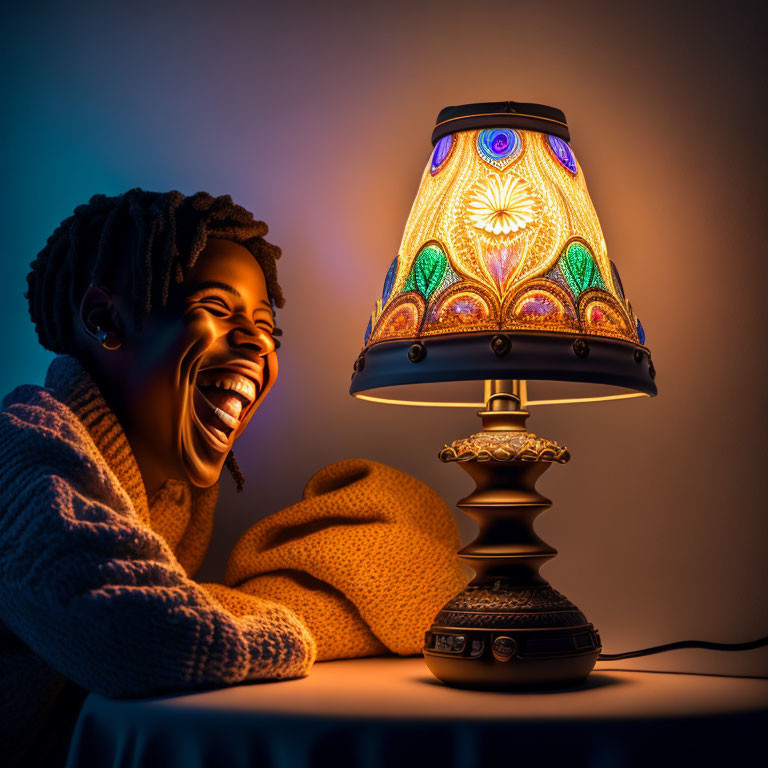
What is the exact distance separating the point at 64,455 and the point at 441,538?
1.73ft

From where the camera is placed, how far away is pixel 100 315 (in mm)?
1084

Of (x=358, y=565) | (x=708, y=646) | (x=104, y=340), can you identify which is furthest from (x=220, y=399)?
(x=708, y=646)

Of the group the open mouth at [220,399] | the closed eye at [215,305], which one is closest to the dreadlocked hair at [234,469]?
the open mouth at [220,399]

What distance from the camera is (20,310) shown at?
1467 mm

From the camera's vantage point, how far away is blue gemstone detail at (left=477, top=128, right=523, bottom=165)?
3.10 ft

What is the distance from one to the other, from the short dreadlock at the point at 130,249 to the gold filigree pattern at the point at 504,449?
1.29 feet

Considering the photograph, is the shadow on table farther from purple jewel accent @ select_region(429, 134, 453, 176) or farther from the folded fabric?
purple jewel accent @ select_region(429, 134, 453, 176)

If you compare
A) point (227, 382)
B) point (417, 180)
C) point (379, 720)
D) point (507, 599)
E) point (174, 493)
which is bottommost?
point (379, 720)

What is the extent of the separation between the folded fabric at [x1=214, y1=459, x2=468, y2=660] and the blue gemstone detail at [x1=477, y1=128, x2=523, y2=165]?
1.50 feet

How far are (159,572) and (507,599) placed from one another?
1.07ft

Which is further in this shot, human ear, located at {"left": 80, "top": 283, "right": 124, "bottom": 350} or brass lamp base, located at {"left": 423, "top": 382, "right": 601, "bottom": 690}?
human ear, located at {"left": 80, "top": 283, "right": 124, "bottom": 350}

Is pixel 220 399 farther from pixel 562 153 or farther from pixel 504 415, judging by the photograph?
pixel 562 153

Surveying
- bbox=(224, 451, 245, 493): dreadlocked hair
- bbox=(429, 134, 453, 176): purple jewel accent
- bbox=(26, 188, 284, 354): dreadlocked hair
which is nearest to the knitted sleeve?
bbox=(26, 188, 284, 354): dreadlocked hair

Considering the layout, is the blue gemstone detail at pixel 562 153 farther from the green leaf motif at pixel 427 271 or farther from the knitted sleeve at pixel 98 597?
the knitted sleeve at pixel 98 597
